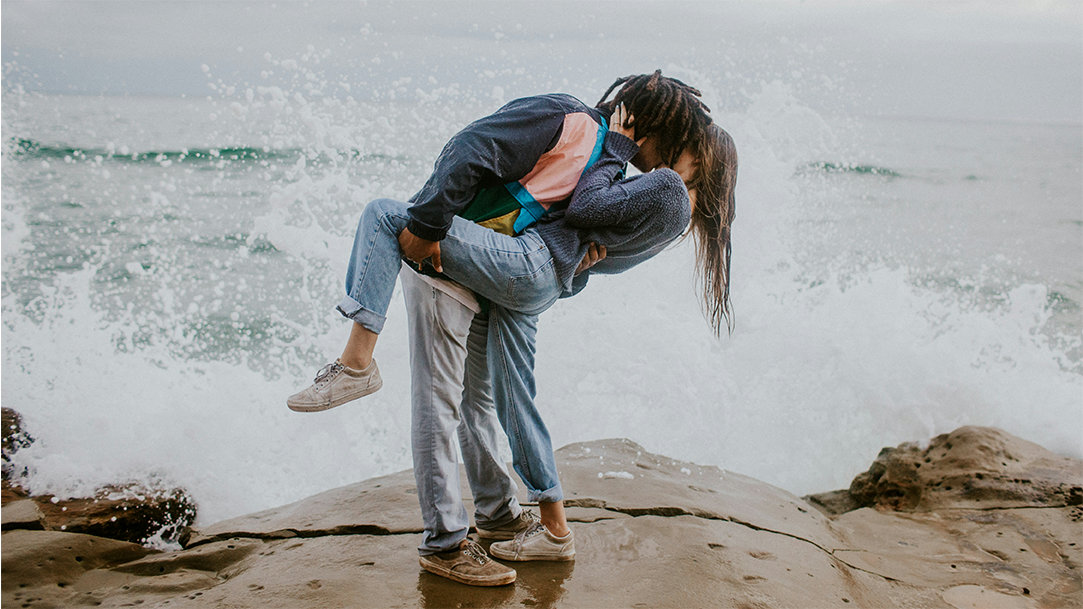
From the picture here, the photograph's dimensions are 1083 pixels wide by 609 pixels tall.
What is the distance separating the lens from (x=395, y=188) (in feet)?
33.1

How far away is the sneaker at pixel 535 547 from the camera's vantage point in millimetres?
2625

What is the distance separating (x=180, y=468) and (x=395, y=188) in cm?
667

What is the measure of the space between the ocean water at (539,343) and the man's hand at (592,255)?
3.42ft

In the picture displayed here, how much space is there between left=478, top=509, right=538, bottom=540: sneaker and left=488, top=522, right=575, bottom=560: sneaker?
1.4 inches

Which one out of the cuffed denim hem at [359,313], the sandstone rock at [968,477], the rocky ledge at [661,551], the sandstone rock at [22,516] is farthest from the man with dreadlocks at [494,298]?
the sandstone rock at [968,477]

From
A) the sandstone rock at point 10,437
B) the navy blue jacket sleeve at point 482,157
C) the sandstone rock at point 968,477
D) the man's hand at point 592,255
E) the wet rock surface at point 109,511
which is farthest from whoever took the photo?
the sandstone rock at point 968,477

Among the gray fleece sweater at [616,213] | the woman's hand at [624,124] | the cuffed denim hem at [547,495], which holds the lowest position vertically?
the cuffed denim hem at [547,495]

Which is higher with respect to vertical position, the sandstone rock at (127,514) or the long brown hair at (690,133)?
the long brown hair at (690,133)

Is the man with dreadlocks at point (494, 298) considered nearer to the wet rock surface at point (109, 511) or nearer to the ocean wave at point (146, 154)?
the wet rock surface at point (109, 511)

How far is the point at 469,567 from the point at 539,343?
359 cm

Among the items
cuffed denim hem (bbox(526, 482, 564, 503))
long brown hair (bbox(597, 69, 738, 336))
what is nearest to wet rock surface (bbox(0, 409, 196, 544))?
cuffed denim hem (bbox(526, 482, 564, 503))

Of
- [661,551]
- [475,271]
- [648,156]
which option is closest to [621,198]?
[648,156]

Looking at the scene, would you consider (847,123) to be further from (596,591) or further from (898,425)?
(596,591)

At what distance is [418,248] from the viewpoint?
6.67ft
